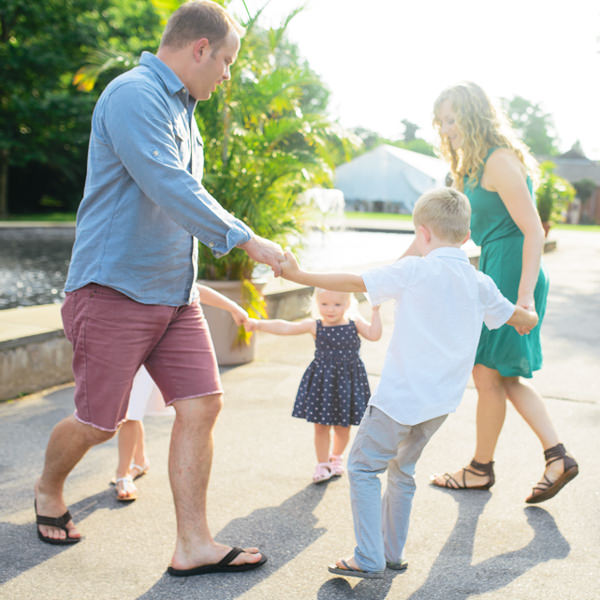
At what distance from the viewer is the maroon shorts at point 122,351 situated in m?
2.49

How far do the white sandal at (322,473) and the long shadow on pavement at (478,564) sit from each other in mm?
677

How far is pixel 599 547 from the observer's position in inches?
111

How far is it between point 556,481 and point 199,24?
8.10 feet

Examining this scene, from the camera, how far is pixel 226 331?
19.1 ft

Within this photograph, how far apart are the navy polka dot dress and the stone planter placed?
7.58 feet

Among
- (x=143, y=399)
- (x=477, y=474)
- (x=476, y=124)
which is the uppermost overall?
(x=476, y=124)

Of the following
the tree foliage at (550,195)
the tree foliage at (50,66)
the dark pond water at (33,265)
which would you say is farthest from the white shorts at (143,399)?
the tree foliage at (50,66)

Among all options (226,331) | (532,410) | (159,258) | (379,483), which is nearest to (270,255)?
(159,258)

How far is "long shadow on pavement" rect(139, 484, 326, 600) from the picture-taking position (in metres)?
2.47

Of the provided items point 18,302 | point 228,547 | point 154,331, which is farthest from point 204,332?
point 18,302

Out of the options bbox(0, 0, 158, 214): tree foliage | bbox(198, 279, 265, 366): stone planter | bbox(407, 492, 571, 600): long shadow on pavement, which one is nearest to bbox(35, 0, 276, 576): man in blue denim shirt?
bbox(407, 492, 571, 600): long shadow on pavement

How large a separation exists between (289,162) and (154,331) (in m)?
3.66

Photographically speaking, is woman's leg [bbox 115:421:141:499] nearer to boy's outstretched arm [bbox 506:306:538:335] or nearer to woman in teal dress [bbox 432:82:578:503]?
woman in teal dress [bbox 432:82:578:503]

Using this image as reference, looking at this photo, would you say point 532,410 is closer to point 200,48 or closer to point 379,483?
point 379,483
